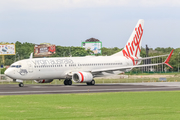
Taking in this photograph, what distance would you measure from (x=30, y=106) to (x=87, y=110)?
4144mm

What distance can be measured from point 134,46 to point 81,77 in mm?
14606

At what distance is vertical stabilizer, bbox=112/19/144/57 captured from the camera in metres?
60.5

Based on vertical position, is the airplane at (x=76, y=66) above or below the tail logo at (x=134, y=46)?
below

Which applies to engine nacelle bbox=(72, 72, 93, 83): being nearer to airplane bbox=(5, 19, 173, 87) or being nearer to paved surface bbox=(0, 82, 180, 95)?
airplane bbox=(5, 19, 173, 87)

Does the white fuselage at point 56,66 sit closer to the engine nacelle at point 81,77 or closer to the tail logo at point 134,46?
the engine nacelle at point 81,77

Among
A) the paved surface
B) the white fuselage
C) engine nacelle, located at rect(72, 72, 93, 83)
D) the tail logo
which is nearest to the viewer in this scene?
the paved surface

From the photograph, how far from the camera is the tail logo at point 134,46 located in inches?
2376

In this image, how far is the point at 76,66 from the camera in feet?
175

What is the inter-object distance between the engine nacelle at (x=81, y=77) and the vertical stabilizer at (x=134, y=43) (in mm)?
10138

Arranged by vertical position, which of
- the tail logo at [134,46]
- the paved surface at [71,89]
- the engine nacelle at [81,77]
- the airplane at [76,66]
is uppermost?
the tail logo at [134,46]

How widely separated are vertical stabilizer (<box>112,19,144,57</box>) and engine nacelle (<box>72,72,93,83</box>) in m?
10.1

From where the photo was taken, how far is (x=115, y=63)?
56.9 metres

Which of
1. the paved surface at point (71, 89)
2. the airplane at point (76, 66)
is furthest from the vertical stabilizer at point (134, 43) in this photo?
the paved surface at point (71, 89)

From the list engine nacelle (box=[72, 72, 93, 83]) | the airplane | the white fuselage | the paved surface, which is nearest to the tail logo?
the airplane
